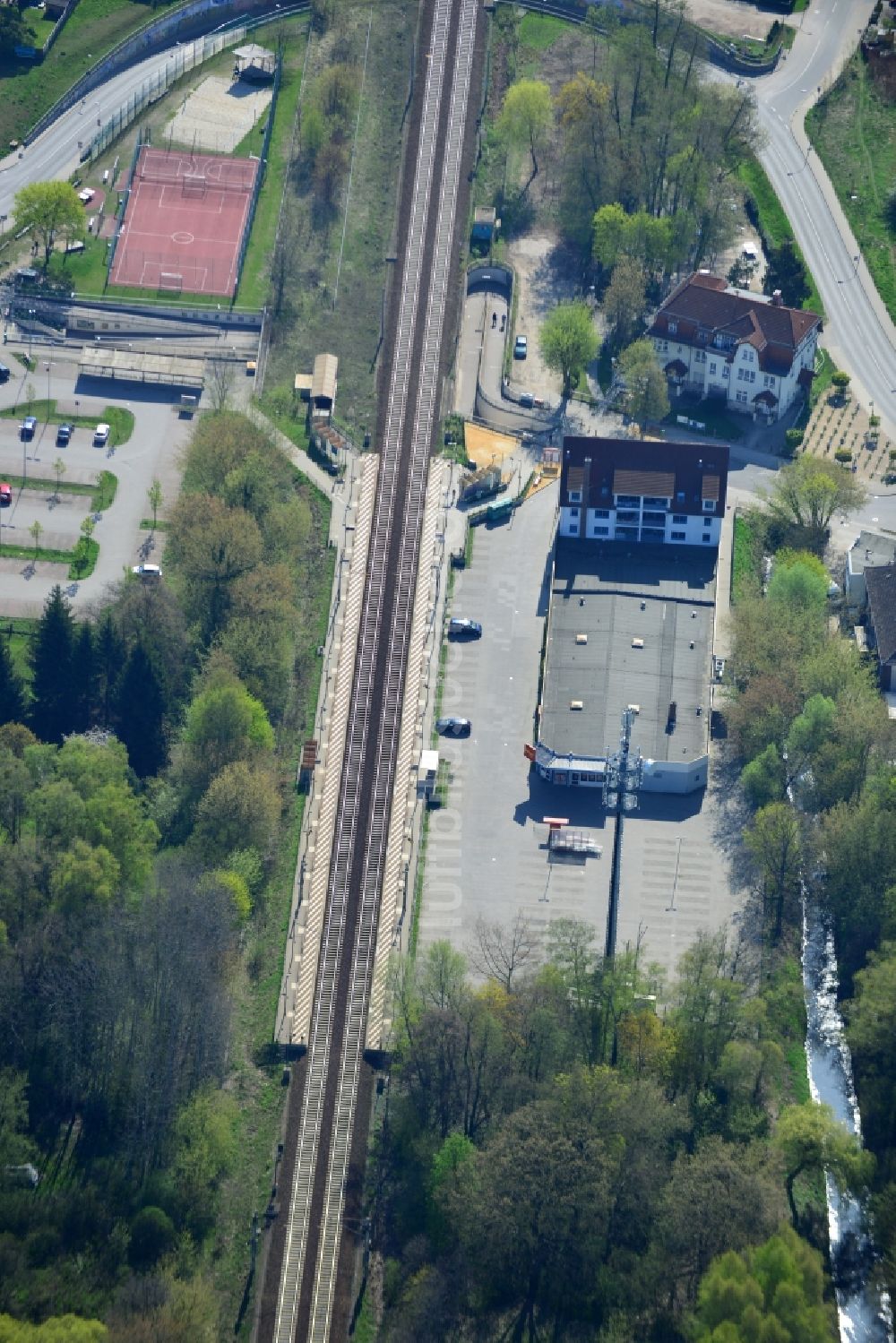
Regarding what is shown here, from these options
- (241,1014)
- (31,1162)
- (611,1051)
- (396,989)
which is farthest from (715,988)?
(31,1162)

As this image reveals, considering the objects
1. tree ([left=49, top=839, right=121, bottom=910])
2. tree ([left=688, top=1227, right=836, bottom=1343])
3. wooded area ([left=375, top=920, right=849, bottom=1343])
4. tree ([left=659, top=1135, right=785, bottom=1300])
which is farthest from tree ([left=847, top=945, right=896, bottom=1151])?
tree ([left=49, top=839, right=121, bottom=910])

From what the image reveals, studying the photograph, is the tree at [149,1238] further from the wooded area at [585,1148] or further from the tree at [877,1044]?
the tree at [877,1044]

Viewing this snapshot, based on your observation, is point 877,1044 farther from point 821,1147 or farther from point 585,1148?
point 585,1148

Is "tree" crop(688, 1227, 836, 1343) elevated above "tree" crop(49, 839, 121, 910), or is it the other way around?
"tree" crop(49, 839, 121, 910)

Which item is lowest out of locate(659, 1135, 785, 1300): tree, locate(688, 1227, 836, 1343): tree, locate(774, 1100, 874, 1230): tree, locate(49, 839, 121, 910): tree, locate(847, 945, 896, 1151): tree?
locate(688, 1227, 836, 1343): tree

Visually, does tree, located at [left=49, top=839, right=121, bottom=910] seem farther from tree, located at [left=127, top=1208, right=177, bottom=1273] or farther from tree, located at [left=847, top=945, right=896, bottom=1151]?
tree, located at [left=847, top=945, right=896, bottom=1151]

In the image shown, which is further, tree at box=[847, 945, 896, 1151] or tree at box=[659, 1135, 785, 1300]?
tree at box=[847, 945, 896, 1151]

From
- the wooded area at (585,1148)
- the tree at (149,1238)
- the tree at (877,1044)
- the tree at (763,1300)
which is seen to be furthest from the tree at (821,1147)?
the tree at (149,1238)
